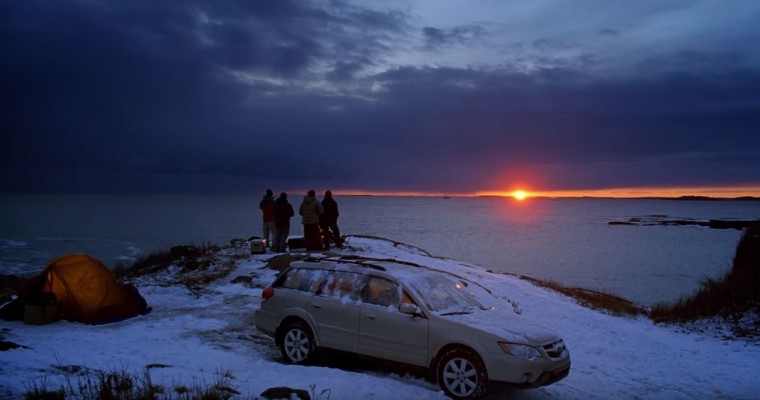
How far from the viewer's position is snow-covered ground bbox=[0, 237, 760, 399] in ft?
25.4

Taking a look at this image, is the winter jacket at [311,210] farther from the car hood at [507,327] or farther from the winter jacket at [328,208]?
the car hood at [507,327]

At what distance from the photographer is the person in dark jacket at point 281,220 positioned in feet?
71.5

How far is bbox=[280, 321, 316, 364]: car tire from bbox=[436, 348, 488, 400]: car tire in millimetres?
2507

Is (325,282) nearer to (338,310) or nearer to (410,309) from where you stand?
(338,310)

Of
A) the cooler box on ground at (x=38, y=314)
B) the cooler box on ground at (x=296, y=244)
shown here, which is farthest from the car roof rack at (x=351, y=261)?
the cooler box on ground at (x=296, y=244)

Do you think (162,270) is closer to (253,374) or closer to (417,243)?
(253,374)

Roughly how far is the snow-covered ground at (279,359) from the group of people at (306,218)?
16.6ft

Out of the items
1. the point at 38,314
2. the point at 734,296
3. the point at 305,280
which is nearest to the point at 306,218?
the point at 38,314

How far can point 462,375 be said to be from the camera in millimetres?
7480

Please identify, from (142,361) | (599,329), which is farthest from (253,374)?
(599,329)

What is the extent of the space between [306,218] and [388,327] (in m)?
13.7

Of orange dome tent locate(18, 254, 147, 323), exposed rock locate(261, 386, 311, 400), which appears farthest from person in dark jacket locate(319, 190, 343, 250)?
exposed rock locate(261, 386, 311, 400)

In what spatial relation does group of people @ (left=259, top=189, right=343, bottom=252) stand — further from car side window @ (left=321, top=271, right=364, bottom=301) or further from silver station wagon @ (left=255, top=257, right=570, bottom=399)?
car side window @ (left=321, top=271, right=364, bottom=301)

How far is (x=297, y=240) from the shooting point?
77.9 ft
